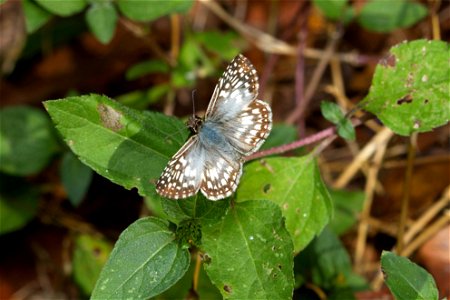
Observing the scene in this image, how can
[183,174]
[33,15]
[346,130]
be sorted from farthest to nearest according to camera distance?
[33,15] < [346,130] < [183,174]

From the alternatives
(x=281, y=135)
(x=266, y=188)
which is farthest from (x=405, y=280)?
(x=281, y=135)

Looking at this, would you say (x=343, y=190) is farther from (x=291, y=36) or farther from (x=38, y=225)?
(x=38, y=225)

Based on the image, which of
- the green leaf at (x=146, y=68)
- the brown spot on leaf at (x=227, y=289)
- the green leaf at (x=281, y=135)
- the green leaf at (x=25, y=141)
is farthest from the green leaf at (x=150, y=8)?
the brown spot on leaf at (x=227, y=289)

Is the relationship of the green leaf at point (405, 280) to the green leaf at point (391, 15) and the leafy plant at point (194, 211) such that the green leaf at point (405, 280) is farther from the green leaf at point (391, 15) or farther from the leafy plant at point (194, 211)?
the green leaf at point (391, 15)

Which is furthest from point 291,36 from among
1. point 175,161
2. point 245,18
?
point 175,161

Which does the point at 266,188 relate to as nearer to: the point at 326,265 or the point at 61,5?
the point at 326,265

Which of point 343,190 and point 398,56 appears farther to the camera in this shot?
point 343,190

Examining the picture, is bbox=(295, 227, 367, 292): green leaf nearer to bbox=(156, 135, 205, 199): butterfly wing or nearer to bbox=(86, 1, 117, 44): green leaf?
bbox=(156, 135, 205, 199): butterfly wing
